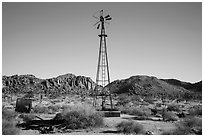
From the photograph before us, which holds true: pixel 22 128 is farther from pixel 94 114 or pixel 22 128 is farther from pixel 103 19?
pixel 103 19

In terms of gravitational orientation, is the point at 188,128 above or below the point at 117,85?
below

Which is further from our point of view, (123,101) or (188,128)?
(123,101)

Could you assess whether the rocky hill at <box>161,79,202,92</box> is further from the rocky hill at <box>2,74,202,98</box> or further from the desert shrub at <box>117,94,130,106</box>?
the desert shrub at <box>117,94,130,106</box>

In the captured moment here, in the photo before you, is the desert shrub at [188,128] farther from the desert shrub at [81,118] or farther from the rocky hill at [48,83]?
the rocky hill at [48,83]

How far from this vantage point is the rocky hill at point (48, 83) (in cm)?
8332

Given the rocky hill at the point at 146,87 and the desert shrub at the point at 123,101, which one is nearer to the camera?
the desert shrub at the point at 123,101

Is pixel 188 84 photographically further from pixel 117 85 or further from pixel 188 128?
pixel 188 128

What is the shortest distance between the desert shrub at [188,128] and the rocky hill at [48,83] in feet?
226

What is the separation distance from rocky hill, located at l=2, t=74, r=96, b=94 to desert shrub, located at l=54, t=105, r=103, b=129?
2658 inches

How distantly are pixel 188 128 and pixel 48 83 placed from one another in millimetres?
87808

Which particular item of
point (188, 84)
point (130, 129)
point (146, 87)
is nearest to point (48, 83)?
point (146, 87)

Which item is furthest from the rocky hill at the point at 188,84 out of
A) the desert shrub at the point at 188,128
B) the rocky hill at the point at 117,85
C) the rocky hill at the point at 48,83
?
the desert shrub at the point at 188,128

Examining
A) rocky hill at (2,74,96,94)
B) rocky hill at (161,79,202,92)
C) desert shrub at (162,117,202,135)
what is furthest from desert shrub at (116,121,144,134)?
rocky hill at (161,79,202,92)

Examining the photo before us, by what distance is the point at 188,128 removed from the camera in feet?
33.0
